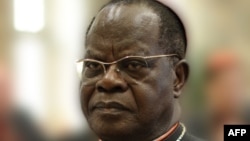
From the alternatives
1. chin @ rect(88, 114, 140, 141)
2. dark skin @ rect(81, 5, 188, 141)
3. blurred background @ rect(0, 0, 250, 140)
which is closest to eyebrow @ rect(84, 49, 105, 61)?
dark skin @ rect(81, 5, 188, 141)

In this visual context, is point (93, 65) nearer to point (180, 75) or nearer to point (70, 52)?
point (180, 75)

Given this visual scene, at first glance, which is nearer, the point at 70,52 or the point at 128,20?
the point at 128,20

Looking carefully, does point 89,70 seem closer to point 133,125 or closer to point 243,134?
point 133,125

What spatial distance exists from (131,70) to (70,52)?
1.23 ft

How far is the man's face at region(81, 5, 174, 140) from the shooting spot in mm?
806

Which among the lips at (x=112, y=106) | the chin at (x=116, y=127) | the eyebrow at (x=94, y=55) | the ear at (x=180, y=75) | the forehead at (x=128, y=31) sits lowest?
the chin at (x=116, y=127)

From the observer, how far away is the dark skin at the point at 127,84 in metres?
0.81

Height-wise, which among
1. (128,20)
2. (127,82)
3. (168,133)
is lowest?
(168,133)

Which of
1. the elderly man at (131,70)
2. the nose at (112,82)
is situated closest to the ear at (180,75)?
the elderly man at (131,70)

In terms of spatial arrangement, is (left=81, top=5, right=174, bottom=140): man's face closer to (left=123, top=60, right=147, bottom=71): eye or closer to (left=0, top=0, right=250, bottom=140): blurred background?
(left=123, top=60, right=147, bottom=71): eye

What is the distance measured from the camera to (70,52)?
116cm

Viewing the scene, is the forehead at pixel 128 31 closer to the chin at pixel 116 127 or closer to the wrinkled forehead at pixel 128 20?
the wrinkled forehead at pixel 128 20

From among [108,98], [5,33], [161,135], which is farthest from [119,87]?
[5,33]

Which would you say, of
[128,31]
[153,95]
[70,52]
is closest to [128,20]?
[128,31]
